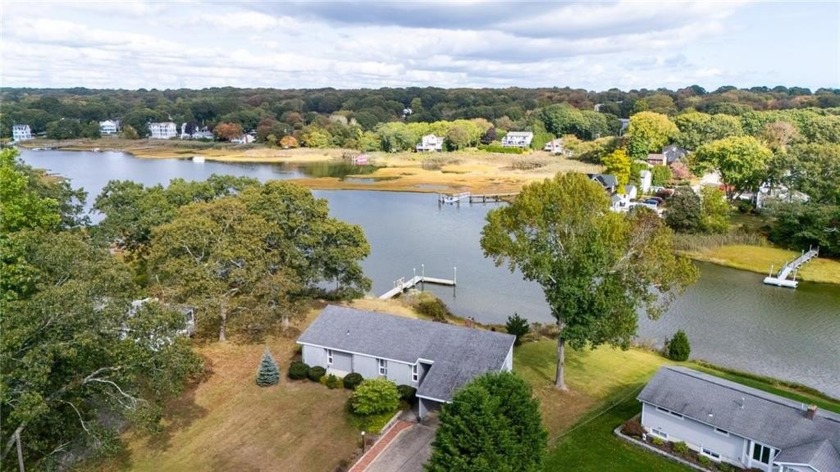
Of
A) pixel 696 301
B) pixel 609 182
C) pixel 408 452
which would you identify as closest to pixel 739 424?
pixel 408 452

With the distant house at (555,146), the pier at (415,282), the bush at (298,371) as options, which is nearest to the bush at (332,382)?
the bush at (298,371)

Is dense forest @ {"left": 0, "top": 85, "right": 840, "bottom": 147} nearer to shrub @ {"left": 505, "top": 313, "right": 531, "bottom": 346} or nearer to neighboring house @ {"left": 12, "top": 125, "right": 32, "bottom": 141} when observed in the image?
neighboring house @ {"left": 12, "top": 125, "right": 32, "bottom": 141}

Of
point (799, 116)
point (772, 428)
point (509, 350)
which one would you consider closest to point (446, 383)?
point (509, 350)

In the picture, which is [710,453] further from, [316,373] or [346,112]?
[346,112]

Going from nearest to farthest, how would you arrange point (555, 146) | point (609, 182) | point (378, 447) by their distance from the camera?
point (378, 447), point (609, 182), point (555, 146)

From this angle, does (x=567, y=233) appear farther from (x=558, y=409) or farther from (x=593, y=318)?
(x=558, y=409)

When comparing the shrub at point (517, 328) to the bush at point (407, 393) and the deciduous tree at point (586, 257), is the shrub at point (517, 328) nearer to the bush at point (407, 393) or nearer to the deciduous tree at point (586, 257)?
the deciduous tree at point (586, 257)

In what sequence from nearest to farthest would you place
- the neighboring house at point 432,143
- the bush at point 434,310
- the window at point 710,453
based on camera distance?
the window at point 710,453
the bush at point 434,310
the neighboring house at point 432,143
